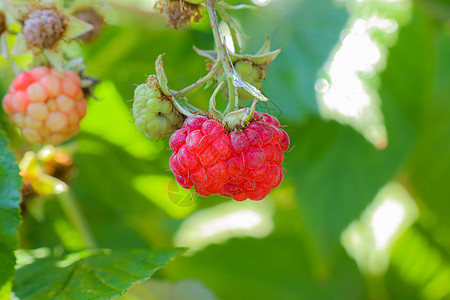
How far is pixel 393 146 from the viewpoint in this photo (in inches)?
51.4

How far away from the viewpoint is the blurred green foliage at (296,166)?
4.13 ft

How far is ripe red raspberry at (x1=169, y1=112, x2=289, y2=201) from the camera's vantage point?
0.68 m

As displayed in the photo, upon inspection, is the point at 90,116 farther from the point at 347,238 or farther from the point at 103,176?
the point at 347,238

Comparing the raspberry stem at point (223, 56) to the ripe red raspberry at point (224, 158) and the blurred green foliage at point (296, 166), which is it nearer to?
the ripe red raspberry at point (224, 158)

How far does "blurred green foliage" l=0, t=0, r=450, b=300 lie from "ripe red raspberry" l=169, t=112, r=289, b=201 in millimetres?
441

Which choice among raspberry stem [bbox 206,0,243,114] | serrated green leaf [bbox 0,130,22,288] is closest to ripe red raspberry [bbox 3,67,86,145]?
serrated green leaf [bbox 0,130,22,288]

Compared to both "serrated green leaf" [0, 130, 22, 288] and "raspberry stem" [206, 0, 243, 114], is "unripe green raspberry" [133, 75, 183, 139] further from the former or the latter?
"serrated green leaf" [0, 130, 22, 288]

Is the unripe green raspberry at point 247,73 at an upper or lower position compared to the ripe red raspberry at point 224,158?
upper

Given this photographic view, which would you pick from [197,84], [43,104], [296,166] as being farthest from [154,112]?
[296,166]

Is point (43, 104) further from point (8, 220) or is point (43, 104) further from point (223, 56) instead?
point (223, 56)

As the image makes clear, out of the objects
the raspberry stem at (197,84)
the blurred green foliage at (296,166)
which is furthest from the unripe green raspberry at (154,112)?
the blurred green foliage at (296,166)

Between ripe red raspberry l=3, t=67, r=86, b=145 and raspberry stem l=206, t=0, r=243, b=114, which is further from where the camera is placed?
ripe red raspberry l=3, t=67, r=86, b=145

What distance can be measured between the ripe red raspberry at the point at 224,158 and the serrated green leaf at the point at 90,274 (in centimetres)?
26

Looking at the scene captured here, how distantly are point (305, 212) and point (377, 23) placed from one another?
476 mm
